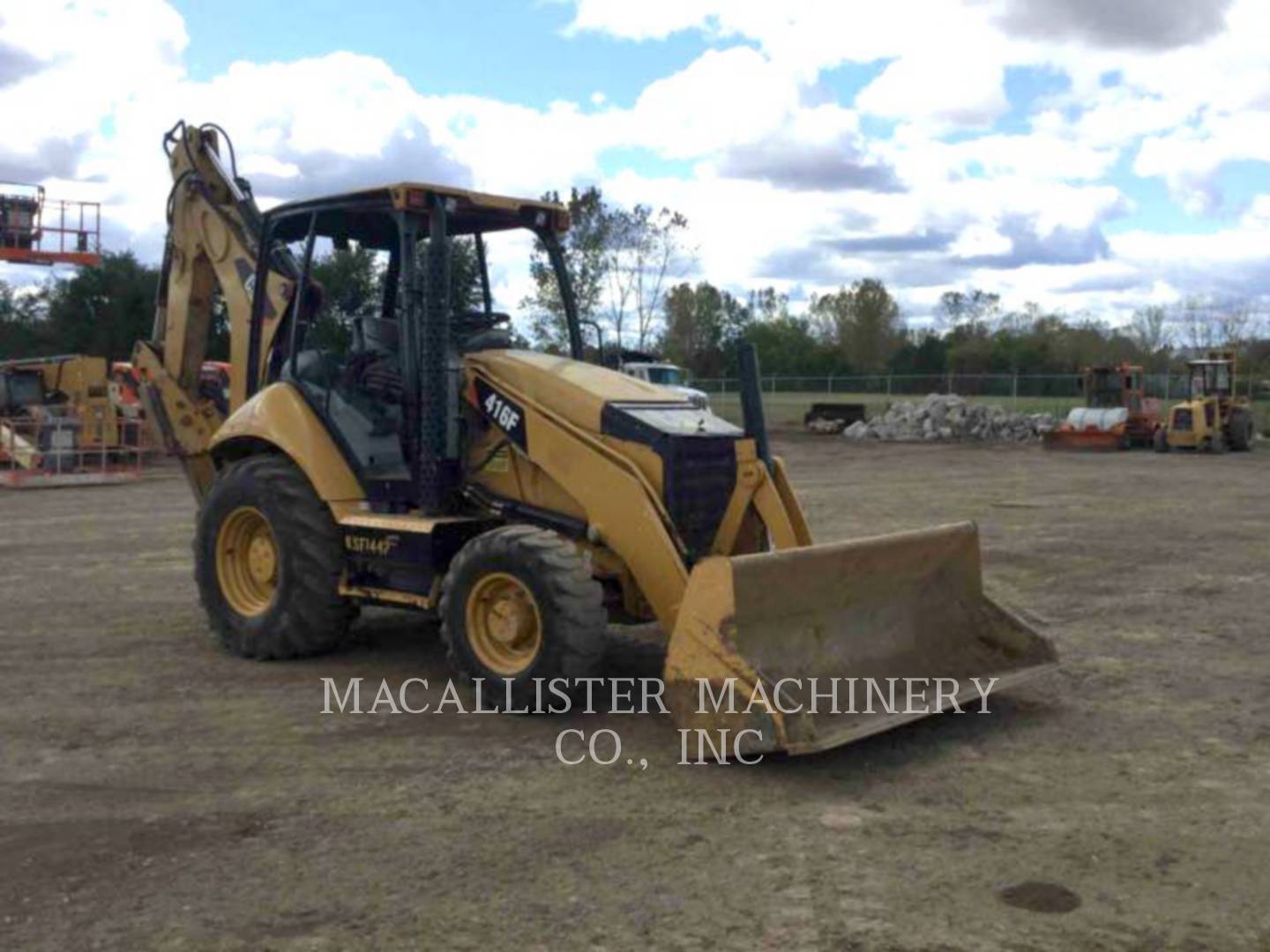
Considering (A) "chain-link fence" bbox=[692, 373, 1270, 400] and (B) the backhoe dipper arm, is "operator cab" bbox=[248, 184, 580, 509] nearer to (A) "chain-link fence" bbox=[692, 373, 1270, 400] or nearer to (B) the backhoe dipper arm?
(B) the backhoe dipper arm

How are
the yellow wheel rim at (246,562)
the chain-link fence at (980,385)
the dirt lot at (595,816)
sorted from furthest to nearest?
the chain-link fence at (980,385), the yellow wheel rim at (246,562), the dirt lot at (595,816)

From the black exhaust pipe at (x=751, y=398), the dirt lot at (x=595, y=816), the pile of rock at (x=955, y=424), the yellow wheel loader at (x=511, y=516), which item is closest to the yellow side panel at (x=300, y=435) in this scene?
the yellow wheel loader at (x=511, y=516)

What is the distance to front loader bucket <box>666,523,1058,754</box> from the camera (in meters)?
5.68

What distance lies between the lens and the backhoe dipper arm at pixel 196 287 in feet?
Answer: 29.5

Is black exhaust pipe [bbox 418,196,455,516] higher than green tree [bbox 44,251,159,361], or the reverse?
green tree [bbox 44,251,159,361]

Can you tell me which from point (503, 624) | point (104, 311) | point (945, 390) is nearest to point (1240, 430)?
point (945, 390)

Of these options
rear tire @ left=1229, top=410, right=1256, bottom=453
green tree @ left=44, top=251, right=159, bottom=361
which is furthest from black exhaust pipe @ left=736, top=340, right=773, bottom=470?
green tree @ left=44, top=251, right=159, bottom=361

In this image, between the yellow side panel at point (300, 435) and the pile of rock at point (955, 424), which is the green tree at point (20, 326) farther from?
the yellow side panel at point (300, 435)

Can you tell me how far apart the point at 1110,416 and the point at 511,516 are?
1149 inches

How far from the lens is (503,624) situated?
6594 mm

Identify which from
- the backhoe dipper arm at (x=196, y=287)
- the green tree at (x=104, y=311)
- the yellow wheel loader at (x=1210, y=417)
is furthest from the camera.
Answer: the green tree at (x=104, y=311)

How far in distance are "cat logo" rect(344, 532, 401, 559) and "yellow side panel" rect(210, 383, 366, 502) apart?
0.28 m

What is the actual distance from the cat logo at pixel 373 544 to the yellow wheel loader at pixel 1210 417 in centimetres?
2858

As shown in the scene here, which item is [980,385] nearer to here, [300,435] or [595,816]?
[300,435]
